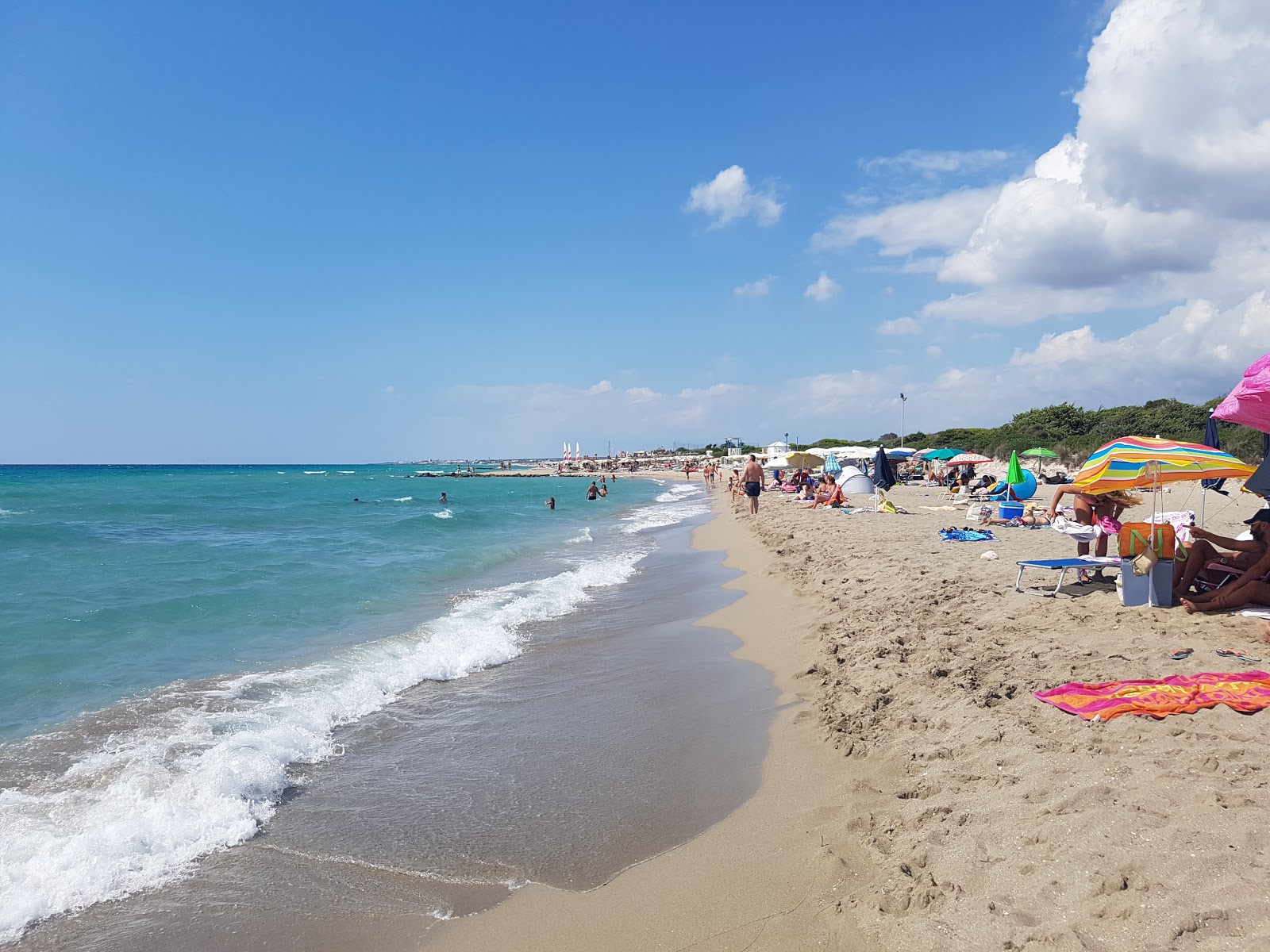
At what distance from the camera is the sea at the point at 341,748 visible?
11.9 ft

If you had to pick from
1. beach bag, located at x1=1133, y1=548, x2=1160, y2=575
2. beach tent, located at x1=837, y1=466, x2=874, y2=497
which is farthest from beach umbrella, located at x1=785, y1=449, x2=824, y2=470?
beach bag, located at x1=1133, y1=548, x2=1160, y2=575

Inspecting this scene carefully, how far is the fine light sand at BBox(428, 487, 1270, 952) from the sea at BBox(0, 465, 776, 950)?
15.0 inches

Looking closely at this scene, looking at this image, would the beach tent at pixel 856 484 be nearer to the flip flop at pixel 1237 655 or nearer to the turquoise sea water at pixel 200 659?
the turquoise sea water at pixel 200 659

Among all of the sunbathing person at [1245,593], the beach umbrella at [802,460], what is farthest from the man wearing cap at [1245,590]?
the beach umbrella at [802,460]

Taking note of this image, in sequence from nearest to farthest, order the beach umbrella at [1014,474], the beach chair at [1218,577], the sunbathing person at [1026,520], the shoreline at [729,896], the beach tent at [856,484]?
the shoreline at [729,896] < the beach chair at [1218,577] < the sunbathing person at [1026,520] < the beach umbrella at [1014,474] < the beach tent at [856,484]

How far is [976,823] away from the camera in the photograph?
3.38m

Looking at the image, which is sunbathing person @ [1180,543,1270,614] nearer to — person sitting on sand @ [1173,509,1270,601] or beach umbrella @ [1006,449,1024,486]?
person sitting on sand @ [1173,509,1270,601]

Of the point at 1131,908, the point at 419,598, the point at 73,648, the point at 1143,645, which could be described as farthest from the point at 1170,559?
the point at 73,648

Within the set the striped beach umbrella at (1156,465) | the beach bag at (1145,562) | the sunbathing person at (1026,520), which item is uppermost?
the striped beach umbrella at (1156,465)

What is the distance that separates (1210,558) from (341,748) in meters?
7.84

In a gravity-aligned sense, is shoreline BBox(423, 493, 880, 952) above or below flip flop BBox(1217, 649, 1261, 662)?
below

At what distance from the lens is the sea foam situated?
12.4 feet

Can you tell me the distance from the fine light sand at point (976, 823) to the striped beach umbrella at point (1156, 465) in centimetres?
162

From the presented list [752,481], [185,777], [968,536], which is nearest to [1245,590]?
[968,536]
